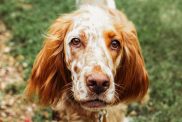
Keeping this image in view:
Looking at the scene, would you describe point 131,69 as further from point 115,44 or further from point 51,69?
point 51,69

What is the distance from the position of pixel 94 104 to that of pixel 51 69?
690mm

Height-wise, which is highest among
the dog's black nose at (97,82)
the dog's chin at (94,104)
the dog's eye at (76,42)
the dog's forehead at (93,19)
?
the dog's forehead at (93,19)

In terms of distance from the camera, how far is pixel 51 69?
5160mm

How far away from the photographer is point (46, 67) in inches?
202

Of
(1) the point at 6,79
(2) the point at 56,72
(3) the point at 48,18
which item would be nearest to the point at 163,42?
(3) the point at 48,18

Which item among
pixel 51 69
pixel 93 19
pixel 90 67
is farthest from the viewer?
pixel 51 69

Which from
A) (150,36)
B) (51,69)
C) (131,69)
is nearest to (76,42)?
(51,69)

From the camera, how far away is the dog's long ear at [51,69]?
16.6 feet

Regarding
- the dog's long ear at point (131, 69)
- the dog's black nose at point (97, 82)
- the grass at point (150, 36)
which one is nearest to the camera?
the dog's black nose at point (97, 82)

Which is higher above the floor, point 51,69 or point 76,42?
point 76,42

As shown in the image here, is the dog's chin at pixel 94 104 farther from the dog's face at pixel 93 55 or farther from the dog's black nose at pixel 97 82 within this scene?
the dog's black nose at pixel 97 82

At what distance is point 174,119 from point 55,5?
2853 mm

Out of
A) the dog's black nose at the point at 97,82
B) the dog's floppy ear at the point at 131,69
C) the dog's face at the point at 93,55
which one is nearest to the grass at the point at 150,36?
the dog's floppy ear at the point at 131,69

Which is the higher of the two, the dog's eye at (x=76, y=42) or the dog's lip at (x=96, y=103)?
the dog's eye at (x=76, y=42)
